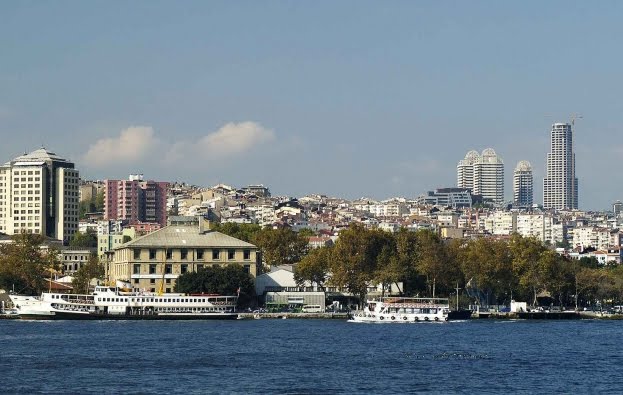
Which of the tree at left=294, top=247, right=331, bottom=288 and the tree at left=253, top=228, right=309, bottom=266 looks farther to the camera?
the tree at left=253, top=228, right=309, bottom=266

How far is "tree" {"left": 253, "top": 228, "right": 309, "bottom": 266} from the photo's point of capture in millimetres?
124375

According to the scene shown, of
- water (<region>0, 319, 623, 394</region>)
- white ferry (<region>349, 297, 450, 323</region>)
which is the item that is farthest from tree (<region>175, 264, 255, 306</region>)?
water (<region>0, 319, 623, 394</region>)

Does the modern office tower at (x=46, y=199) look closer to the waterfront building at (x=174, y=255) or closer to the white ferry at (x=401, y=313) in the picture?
the waterfront building at (x=174, y=255)

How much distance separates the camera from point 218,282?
100 m

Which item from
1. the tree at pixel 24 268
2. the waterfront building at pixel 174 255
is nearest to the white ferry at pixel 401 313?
the waterfront building at pixel 174 255

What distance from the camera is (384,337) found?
75625mm

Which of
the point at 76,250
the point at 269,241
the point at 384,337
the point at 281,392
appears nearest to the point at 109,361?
the point at 281,392

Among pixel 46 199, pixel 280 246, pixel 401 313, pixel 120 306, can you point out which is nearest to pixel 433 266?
pixel 401 313

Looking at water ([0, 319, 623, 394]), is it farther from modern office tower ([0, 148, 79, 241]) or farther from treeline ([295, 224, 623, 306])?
modern office tower ([0, 148, 79, 241])

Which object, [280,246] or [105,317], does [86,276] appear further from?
[280,246]

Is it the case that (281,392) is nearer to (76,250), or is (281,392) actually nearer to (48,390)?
(48,390)

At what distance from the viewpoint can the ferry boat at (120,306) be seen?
9381 centimetres

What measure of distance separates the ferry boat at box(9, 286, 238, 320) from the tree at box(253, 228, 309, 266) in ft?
90.3

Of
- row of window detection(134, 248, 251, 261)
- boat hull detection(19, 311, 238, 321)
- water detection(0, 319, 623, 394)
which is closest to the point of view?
water detection(0, 319, 623, 394)
